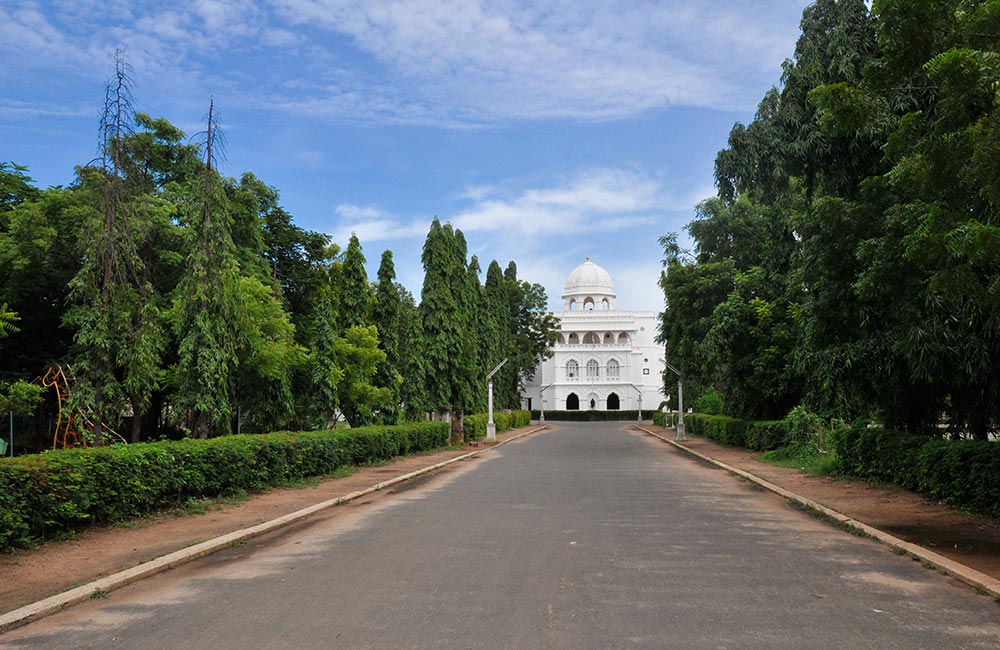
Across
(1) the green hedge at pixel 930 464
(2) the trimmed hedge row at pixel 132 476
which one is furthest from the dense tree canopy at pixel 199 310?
(1) the green hedge at pixel 930 464

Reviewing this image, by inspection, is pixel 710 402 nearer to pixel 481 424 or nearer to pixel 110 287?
pixel 481 424

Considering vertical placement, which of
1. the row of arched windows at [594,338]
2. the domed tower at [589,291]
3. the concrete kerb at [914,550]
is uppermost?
the domed tower at [589,291]

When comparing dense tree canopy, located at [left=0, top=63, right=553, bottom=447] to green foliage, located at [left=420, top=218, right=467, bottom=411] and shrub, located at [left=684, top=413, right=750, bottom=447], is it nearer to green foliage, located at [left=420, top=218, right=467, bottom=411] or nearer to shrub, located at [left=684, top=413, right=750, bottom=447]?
green foliage, located at [left=420, top=218, right=467, bottom=411]

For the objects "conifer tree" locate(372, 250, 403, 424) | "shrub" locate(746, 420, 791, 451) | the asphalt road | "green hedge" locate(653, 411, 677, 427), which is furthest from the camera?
"green hedge" locate(653, 411, 677, 427)

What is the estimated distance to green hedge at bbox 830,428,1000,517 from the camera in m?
11.5

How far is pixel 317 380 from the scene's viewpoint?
1004 inches

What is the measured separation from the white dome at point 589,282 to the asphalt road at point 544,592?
87870mm

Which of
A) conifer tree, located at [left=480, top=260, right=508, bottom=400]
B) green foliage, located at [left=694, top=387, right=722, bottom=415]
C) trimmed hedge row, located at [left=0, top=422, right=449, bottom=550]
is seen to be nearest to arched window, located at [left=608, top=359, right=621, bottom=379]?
conifer tree, located at [left=480, top=260, right=508, bottom=400]

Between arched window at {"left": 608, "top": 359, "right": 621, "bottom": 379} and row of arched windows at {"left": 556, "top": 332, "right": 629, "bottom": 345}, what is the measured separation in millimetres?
2717

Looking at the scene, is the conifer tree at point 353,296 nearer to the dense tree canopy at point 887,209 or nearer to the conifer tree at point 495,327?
the dense tree canopy at point 887,209

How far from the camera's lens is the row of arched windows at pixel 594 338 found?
9712 cm

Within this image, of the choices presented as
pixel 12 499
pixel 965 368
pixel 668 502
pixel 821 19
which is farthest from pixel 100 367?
pixel 821 19

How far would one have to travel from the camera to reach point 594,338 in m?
98.6

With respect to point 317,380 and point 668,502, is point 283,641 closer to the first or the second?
point 668,502
